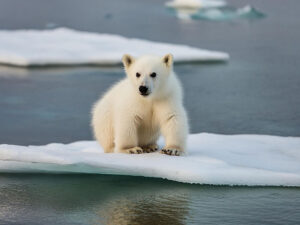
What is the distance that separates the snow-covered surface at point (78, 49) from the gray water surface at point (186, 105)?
306 mm

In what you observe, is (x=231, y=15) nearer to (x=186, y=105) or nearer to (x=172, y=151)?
(x=186, y=105)

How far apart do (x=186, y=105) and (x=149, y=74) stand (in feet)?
10.7

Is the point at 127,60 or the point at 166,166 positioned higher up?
the point at 127,60

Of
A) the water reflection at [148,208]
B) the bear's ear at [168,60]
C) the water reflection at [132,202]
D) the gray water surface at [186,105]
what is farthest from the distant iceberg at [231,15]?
the water reflection at [148,208]

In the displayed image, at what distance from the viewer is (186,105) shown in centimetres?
832

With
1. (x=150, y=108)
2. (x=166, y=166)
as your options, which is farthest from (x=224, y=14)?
(x=166, y=166)

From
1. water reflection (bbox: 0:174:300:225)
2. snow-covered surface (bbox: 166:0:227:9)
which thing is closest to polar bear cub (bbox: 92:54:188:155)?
water reflection (bbox: 0:174:300:225)

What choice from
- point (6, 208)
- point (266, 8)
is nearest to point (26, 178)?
point (6, 208)

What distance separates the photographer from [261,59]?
1120 cm

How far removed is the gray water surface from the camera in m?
4.26

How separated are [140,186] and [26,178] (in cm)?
77

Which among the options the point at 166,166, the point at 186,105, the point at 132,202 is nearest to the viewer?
the point at 132,202

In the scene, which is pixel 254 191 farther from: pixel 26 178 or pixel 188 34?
pixel 188 34

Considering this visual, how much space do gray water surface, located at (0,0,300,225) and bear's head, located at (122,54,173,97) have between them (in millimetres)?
635
